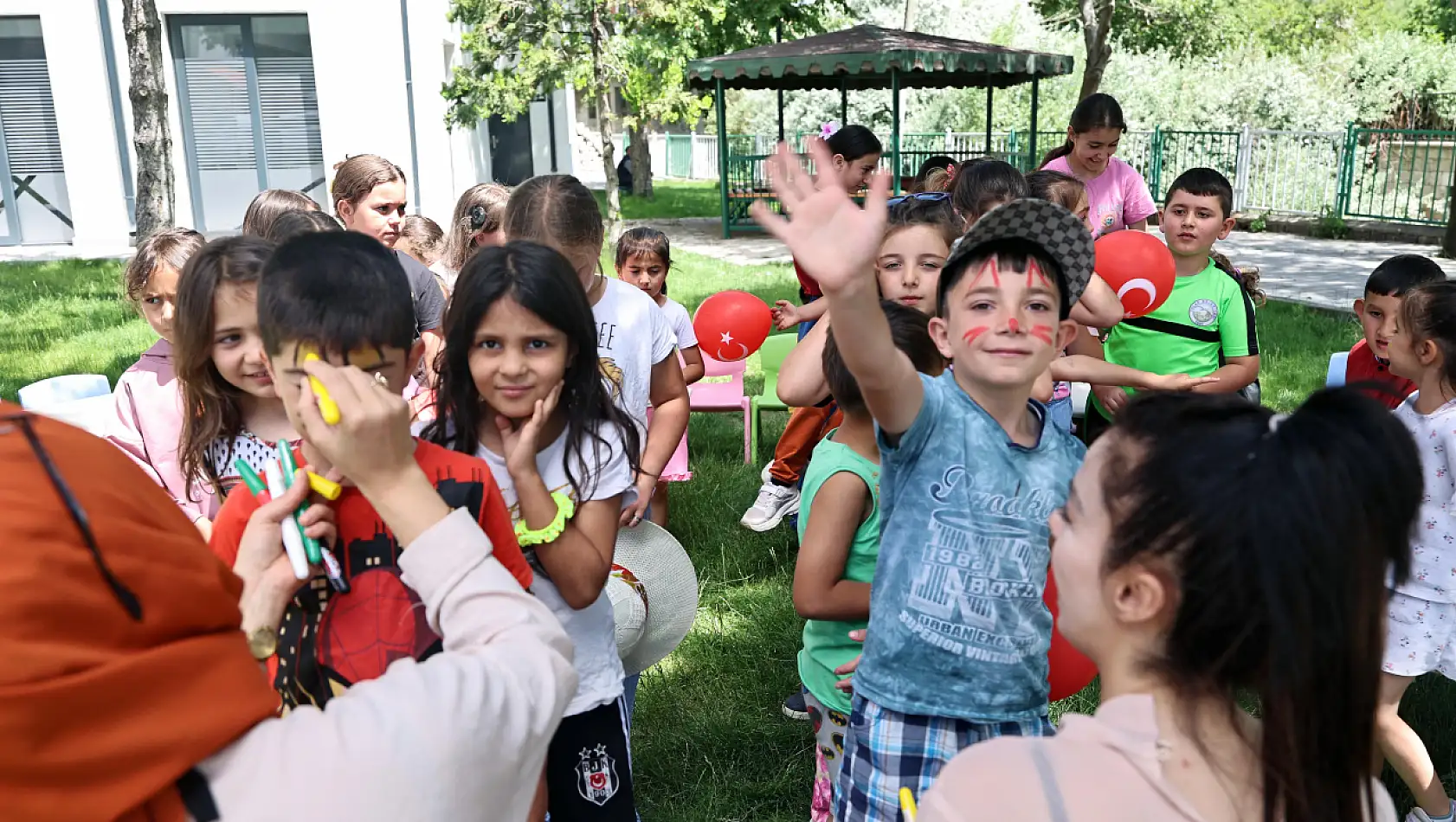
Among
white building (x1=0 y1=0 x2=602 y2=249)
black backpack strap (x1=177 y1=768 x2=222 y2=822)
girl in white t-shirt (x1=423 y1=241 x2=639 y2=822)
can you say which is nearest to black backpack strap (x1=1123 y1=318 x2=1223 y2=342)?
girl in white t-shirt (x1=423 y1=241 x2=639 y2=822)

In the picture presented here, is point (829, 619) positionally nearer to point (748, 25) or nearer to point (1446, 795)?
point (1446, 795)

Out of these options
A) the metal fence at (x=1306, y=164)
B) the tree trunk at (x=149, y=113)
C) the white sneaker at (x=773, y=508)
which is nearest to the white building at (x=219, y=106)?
the metal fence at (x=1306, y=164)

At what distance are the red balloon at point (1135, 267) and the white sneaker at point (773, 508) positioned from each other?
5.82ft

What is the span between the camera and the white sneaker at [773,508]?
477 cm

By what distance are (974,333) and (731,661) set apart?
85.6 inches

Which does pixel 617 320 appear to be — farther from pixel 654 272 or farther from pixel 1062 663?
pixel 654 272

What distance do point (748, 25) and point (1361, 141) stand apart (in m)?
11.1

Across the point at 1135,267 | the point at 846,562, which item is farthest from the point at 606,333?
the point at 1135,267

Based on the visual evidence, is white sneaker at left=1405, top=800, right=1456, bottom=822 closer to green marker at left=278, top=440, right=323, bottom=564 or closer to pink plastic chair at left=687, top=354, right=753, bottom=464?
green marker at left=278, top=440, right=323, bottom=564

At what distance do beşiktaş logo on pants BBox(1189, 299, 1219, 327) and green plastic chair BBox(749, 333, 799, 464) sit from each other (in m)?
1.82

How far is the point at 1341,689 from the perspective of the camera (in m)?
1.09

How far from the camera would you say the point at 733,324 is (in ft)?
14.8

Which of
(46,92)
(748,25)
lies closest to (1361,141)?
(748,25)

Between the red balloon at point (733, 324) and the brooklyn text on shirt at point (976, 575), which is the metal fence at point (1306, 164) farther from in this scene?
the brooklyn text on shirt at point (976, 575)
